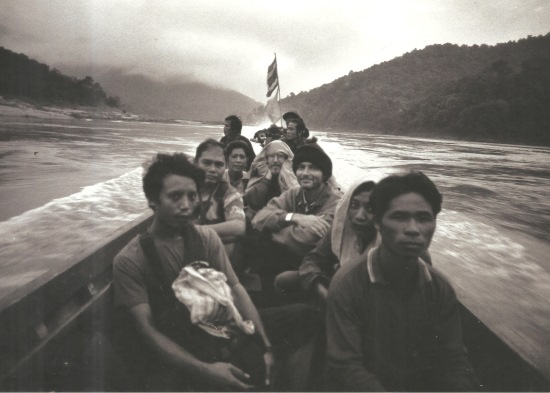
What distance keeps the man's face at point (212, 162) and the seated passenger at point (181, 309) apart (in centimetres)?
87

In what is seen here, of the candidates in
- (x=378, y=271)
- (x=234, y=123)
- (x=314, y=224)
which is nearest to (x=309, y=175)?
(x=314, y=224)

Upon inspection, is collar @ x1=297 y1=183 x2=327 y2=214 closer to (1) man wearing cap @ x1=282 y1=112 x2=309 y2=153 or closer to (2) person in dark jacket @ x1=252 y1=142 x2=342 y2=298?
(2) person in dark jacket @ x1=252 y1=142 x2=342 y2=298

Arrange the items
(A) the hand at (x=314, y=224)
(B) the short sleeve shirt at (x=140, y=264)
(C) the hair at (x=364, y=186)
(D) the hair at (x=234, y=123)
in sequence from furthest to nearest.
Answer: (D) the hair at (x=234, y=123) < (A) the hand at (x=314, y=224) < (C) the hair at (x=364, y=186) < (B) the short sleeve shirt at (x=140, y=264)

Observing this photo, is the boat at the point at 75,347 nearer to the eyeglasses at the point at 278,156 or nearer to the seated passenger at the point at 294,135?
the eyeglasses at the point at 278,156

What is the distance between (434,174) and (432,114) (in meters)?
46.0

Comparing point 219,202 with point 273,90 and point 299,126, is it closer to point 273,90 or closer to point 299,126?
point 299,126

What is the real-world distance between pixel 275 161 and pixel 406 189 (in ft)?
8.06

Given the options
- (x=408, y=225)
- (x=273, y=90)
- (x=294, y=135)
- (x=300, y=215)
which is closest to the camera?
(x=408, y=225)

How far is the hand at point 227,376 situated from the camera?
147 centimetres

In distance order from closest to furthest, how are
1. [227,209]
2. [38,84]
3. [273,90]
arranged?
[227,209], [273,90], [38,84]

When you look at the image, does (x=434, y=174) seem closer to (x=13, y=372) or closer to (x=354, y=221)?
(x=354, y=221)

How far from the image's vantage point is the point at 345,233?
2.10 metres

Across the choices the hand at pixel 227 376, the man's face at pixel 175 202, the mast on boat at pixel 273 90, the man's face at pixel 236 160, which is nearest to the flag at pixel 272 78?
the mast on boat at pixel 273 90

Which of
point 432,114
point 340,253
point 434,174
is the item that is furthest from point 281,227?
point 432,114
